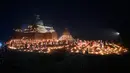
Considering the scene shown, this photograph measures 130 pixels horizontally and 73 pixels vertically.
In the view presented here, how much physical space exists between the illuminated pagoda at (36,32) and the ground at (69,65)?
32600 mm

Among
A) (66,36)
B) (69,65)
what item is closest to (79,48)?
(69,65)

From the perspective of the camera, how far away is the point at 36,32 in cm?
7206

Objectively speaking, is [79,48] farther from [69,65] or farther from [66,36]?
[66,36]

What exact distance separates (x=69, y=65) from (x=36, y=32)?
40.2m

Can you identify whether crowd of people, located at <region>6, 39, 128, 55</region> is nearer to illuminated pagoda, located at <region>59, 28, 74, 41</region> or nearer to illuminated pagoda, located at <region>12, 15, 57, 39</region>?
illuminated pagoda, located at <region>12, 15, 57, 39</region>

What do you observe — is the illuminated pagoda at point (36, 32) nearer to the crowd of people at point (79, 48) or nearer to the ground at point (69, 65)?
the crowd of people at point (79, 48)

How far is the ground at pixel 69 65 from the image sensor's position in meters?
30.5

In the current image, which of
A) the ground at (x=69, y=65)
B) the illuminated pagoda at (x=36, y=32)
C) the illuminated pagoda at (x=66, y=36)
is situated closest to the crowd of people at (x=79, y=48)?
the ground at (x=69, y=65)

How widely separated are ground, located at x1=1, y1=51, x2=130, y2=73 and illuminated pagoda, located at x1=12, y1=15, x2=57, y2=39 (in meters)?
32.6

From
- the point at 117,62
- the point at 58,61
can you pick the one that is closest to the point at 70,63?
the point at 58,61

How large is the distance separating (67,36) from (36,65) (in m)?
40.5

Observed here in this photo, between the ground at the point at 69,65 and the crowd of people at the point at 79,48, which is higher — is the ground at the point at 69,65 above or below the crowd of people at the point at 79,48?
below

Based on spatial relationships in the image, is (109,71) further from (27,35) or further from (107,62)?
(27,35)

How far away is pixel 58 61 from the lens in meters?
35.3
